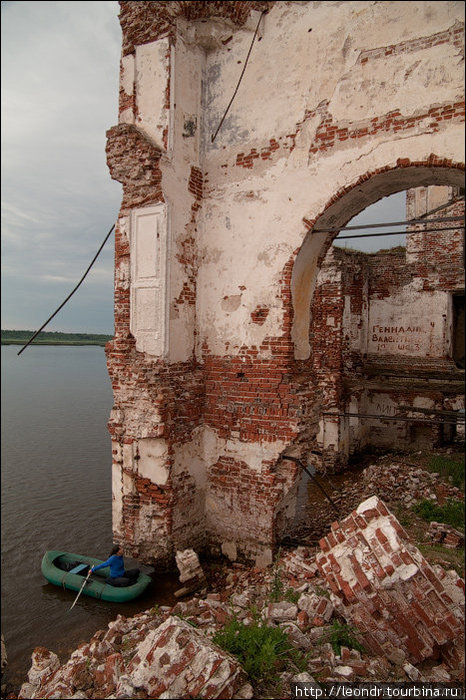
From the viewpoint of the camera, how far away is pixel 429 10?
432cm

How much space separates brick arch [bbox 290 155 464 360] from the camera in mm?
4477

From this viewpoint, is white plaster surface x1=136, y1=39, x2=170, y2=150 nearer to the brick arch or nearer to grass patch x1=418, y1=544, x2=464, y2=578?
the brick arch

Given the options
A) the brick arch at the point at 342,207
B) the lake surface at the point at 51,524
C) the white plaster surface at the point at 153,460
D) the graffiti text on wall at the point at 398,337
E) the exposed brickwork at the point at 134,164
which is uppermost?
the exposed brickwork at the point at 134,164

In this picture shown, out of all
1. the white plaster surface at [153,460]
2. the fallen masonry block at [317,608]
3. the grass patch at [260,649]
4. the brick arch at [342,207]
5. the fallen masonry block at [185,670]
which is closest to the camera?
the fallen masonry block at [185,670]

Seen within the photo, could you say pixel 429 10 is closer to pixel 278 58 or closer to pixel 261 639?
pixel 278 58

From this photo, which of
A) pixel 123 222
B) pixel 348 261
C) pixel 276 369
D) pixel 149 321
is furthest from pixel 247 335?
pixel 348 261

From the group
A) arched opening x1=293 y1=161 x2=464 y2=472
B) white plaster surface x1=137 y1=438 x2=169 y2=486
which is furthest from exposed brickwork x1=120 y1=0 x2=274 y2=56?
arched opening x1=293 y1=161 x2=464 y2=472

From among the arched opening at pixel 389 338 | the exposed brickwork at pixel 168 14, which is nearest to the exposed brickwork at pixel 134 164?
the exposed brickwork at pixel 168 14

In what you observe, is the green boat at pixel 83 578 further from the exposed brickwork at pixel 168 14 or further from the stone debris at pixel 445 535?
the exposed brickwork at pixel 168 14

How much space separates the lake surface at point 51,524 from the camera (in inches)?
196

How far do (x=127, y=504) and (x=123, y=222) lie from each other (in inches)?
144

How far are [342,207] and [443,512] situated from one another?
5188mm

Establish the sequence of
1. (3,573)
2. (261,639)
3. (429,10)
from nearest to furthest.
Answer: (261,639) → (429,10) → (3,573)

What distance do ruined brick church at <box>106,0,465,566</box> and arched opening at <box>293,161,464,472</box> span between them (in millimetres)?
4363
